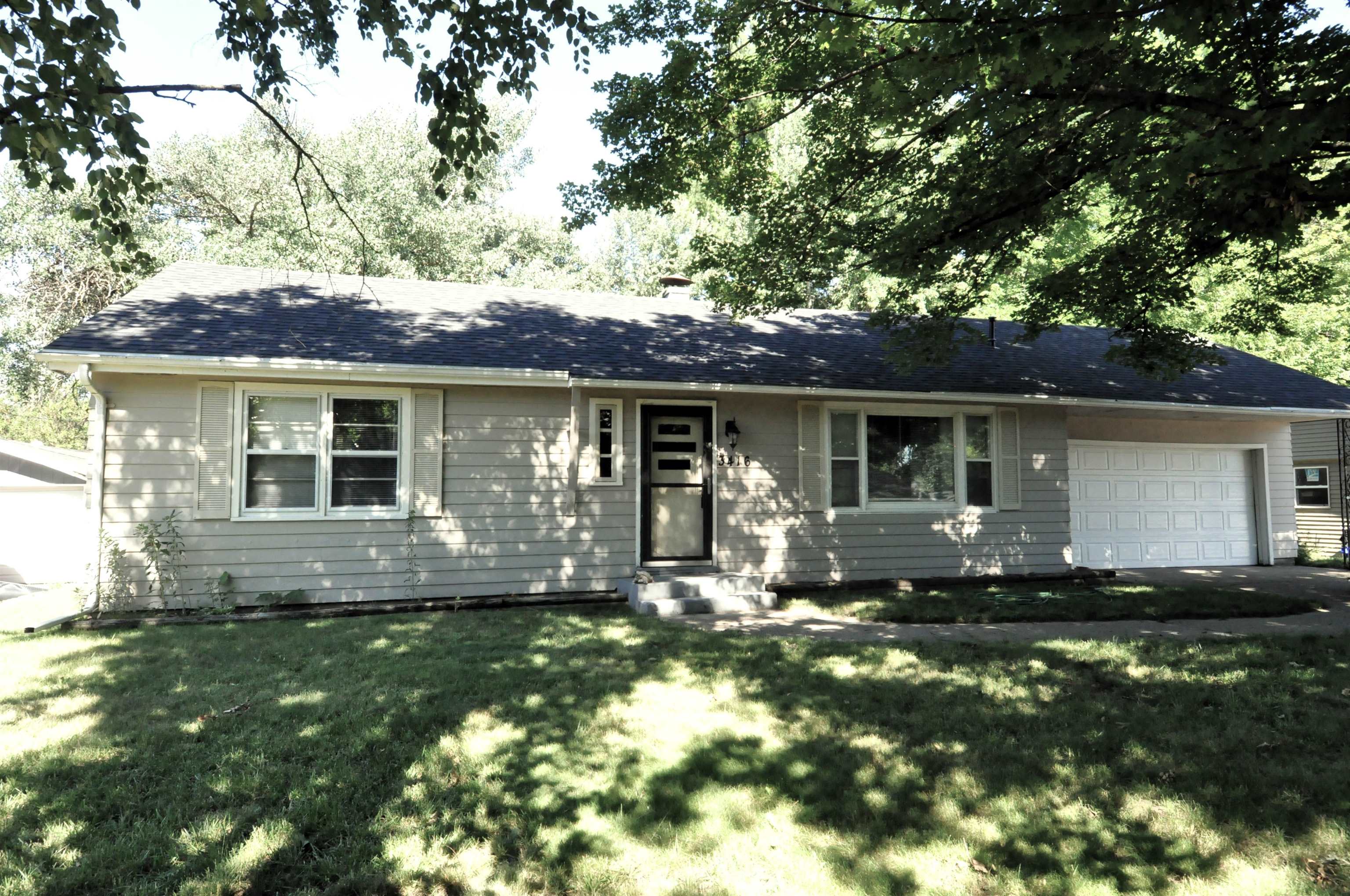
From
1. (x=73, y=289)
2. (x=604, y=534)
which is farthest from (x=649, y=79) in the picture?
(x=73, y=289)

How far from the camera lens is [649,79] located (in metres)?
7.57

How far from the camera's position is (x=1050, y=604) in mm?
7742

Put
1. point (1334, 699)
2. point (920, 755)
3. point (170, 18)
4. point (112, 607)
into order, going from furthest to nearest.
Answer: point (112, 607) < point (170, 18) < point (1334, 699) < point (920, 755)

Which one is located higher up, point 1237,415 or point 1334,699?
point 1237,415

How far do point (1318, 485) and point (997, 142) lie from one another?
12.3 meters

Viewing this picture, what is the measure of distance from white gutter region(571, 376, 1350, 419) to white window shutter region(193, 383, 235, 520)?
11.5 ft

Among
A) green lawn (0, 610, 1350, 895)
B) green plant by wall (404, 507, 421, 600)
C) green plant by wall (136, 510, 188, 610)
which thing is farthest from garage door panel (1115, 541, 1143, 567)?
green plant by wall (136, 510, 188, 610)

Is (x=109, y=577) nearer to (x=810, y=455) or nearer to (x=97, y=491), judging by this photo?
(x=97, y=491)

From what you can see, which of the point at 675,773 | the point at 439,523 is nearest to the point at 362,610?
the point at 439,523

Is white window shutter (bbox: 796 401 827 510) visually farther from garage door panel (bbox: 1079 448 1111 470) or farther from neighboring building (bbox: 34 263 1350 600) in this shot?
garage door panel (bbox: 1079 448 1111 470)

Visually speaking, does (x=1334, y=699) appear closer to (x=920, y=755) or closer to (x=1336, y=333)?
(x=920, y=755)

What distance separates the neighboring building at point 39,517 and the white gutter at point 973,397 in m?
9.20

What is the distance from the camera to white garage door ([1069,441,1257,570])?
11164mm

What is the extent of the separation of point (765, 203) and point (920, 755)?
21.5ft
